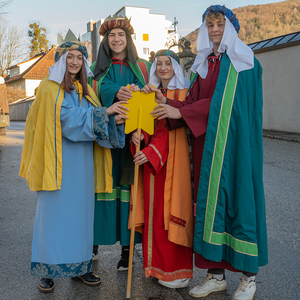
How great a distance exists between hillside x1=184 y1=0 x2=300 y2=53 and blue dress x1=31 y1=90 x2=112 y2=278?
55.3 metres

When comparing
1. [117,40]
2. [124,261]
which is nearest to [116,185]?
[124,261]

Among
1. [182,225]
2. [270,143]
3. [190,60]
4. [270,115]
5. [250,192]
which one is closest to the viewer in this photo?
[250,192]

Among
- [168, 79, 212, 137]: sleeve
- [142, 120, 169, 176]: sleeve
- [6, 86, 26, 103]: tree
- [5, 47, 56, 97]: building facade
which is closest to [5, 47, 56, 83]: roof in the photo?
[5, 47, 56, 97]: building facade

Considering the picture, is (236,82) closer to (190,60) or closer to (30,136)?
(30,136)

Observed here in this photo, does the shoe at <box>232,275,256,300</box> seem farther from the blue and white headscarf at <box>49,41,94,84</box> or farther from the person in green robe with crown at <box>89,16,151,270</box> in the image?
the blue and white headscarf at <box>49,41,94,84</box>

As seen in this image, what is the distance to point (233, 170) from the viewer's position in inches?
100

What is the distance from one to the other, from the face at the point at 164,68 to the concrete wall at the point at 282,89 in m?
9.77

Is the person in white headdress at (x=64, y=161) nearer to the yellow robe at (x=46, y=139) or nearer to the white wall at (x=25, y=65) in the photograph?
the yellow robe at (x=46, y=139)

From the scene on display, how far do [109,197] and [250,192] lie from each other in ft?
4.18

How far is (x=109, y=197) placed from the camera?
10.2 ft

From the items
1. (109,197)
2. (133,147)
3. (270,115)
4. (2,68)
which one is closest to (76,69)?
(133,147)

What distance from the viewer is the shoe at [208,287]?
8.90ft

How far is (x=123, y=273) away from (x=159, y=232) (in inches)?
24.9

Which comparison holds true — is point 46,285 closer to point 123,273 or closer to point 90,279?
point 90,279
